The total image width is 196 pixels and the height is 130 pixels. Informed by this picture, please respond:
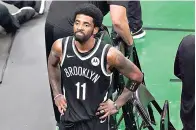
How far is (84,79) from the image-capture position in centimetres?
270

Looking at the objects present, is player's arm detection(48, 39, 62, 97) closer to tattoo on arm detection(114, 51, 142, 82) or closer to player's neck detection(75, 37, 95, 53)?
player's neck detection(75, 37, 95, 53)

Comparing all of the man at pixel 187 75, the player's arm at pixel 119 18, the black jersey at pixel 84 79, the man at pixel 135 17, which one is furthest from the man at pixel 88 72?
the man at pixel 135 17

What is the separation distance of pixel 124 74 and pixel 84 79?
24cm

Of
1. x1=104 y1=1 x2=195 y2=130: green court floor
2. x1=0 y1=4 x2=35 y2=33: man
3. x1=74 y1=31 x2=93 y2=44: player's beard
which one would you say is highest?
x1=74 y1=31 x2=93 y2=44: player's beard

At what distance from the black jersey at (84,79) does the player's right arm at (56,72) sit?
0.06 m

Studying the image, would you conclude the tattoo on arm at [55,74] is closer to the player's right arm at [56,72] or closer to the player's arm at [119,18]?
the player's right arm at [56,72]

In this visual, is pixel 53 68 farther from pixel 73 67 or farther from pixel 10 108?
pixel 10 108

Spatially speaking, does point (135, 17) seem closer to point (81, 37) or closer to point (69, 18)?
point (69, 18)

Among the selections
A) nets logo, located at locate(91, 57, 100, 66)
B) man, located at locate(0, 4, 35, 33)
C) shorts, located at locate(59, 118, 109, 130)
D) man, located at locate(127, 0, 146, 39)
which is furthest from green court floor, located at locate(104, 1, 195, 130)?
nets logo, located at locate(91, 57, 100, 66)

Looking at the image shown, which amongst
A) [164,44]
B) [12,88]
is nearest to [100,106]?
[12,88]

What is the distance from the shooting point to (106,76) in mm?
2697

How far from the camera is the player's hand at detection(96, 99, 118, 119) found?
9.13 ft

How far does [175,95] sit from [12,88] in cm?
154

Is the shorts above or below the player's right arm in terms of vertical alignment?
below
